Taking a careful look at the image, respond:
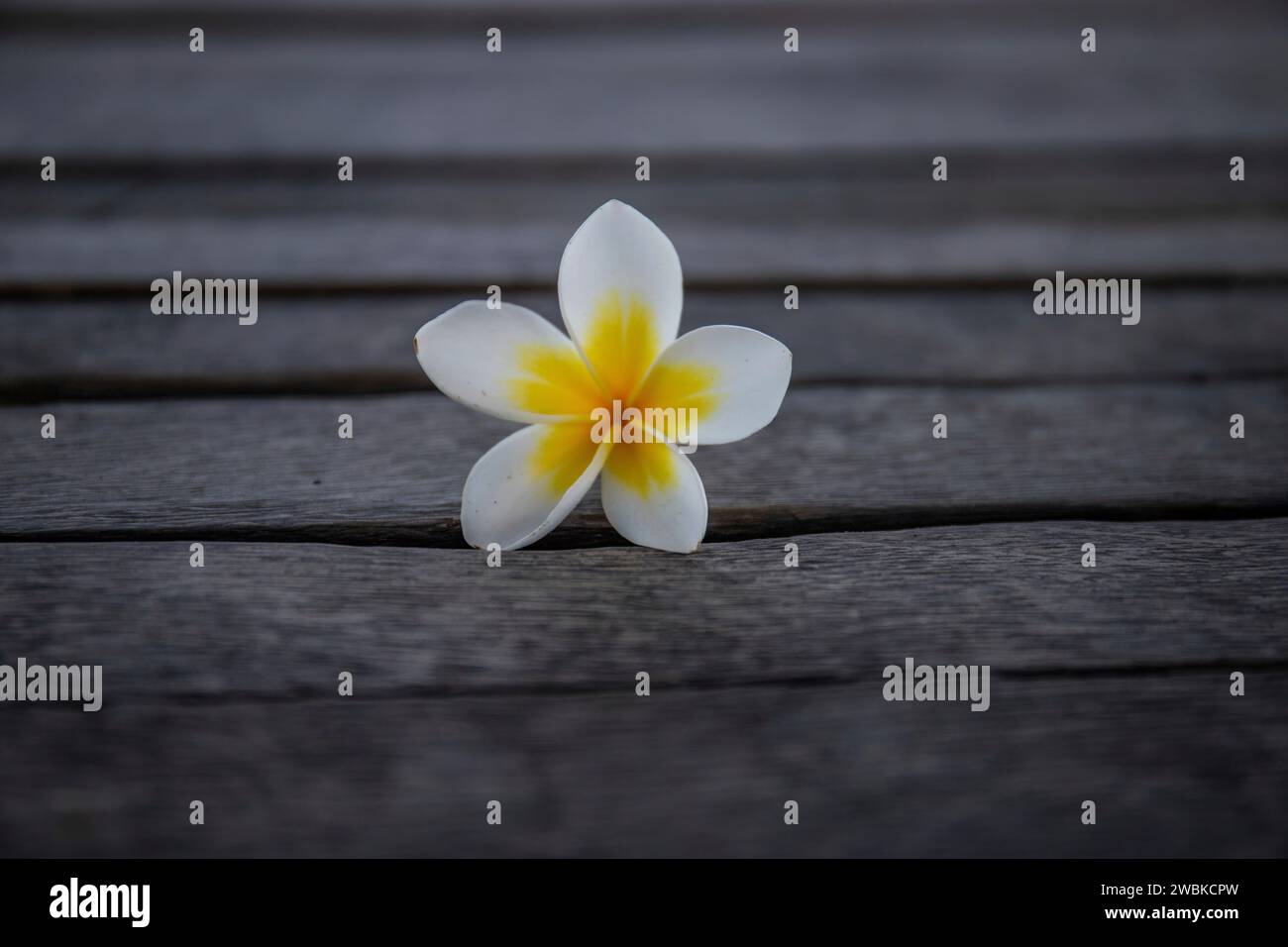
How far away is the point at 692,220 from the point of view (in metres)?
1.36

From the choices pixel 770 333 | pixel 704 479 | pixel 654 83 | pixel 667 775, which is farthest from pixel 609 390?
pixel 654 83

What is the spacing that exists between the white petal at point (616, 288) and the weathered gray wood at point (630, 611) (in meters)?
0.18

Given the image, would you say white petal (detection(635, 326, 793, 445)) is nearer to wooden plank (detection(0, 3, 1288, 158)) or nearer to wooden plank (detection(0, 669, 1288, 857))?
wooden plank (detection(0, 669, 1288, 857))

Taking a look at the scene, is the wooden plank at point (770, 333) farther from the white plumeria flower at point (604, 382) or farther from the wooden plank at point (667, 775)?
the wooden plank at point (667, 775)

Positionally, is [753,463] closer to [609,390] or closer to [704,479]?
[704,479]

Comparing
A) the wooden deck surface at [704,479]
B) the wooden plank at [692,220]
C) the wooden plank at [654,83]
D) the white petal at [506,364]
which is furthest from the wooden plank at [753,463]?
the wooden plank at [654,83]

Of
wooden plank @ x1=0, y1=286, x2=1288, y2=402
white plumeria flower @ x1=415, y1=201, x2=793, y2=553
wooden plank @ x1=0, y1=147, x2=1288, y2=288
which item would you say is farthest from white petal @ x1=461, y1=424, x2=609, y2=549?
wooden plank @ x1=0, y1=147, x2=1288, y2=288

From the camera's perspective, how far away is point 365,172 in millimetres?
1463

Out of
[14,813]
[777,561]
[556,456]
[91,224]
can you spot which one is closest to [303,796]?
[14,813]

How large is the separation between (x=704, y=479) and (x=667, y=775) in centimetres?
30

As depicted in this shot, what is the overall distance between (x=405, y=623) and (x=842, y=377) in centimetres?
55

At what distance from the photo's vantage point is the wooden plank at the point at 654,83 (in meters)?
1.56

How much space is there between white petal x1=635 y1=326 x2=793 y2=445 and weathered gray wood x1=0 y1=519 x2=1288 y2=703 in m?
0.14

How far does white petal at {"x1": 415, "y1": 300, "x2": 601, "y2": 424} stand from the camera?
72 cm
